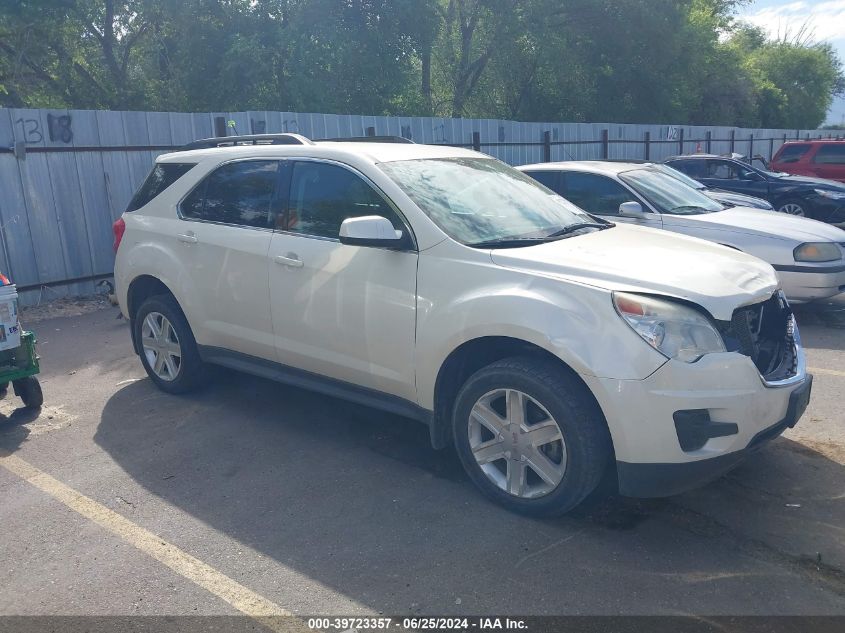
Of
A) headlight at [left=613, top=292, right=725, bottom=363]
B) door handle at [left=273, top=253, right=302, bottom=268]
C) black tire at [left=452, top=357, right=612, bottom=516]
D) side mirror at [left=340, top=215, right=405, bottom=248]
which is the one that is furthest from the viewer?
door handle at [left=273, top=253, right=302, bottom=268]

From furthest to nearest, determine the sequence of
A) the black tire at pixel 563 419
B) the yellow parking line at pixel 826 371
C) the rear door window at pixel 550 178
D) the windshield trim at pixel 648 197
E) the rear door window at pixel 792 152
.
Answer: the rear door window at pixel 792 152 < the rear door window at pixel 550 178 < the windshield trim at pixel 648 197 < the yellow parking line at pixel 826 371 < the black tire at pixel 563 419

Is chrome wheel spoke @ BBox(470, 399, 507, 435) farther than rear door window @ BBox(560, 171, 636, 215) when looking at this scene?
No

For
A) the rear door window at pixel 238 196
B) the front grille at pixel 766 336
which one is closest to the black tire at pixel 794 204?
the front grille at pixel 766 336

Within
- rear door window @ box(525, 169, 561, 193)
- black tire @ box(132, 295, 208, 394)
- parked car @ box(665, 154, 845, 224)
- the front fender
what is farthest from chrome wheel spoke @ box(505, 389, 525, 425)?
parked car @ box(665, 154, 845, 224)

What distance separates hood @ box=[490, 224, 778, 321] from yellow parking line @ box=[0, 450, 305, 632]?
193 centimetres

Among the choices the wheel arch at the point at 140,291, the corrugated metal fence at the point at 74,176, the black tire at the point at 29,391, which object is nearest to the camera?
the black tire at the point at 29,391

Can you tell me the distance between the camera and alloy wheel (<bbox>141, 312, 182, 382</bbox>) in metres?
5.66

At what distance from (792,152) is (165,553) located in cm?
1905

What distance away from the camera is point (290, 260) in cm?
468

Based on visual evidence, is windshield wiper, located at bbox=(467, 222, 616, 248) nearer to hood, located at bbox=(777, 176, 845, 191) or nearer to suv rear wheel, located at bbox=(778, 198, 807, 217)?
suv rear wheel, located at bbox=(778, 198, 807, 217)

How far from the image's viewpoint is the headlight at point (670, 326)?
11.1 ft

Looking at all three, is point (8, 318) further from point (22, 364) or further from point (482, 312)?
point (482, 312)

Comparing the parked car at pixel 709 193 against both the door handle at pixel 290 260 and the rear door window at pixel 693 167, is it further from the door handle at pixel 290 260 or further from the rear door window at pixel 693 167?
the door handle at pixel 290 260

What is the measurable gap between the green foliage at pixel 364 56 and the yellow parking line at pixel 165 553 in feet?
54.2
